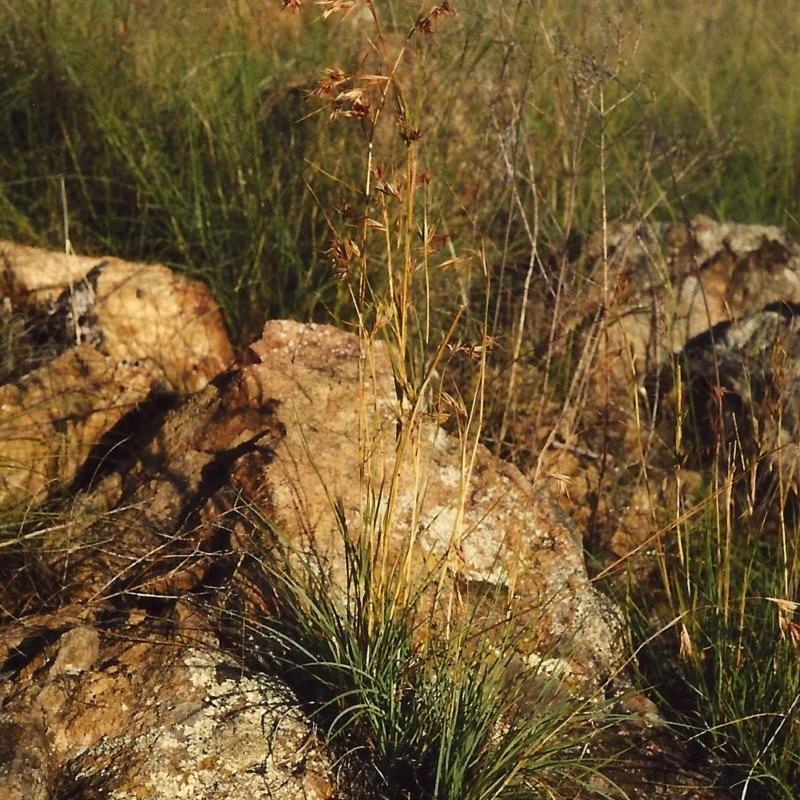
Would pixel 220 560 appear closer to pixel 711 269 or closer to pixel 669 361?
pixel 669 361

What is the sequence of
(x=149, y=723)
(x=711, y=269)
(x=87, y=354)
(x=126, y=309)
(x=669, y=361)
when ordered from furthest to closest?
(x=711, y=269) → (x=669, y=361) → (x=126, y=309) → (x=87, y=354) → (x=149, y=723)

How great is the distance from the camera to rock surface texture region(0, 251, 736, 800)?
2076mm

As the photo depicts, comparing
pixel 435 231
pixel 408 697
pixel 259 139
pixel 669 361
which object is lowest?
pixel 669 361

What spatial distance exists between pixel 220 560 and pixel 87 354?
2.76 feet

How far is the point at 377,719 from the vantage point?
2.13m

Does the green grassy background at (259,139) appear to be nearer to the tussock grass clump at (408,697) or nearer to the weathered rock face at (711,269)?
the weathered rock face at (711,269)

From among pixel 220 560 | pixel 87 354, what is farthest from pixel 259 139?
pixel 220 560

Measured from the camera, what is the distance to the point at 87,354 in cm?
297

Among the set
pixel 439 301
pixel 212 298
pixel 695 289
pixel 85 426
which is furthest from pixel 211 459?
pixel 695 289

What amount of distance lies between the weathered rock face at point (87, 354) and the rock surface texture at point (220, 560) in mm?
12

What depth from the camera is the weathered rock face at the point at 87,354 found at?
9.20ft

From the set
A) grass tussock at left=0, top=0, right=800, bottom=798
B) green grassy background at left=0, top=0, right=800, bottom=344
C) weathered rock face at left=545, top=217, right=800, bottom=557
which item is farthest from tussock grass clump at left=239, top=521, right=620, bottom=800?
green grassy background at left=0, top=0, right=800, bottom=344

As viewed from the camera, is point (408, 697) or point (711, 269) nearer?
point (408, 697)

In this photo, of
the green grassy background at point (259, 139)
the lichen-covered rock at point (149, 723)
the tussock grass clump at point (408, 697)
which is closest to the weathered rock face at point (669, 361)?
the green grassy background at point (259, 139)
